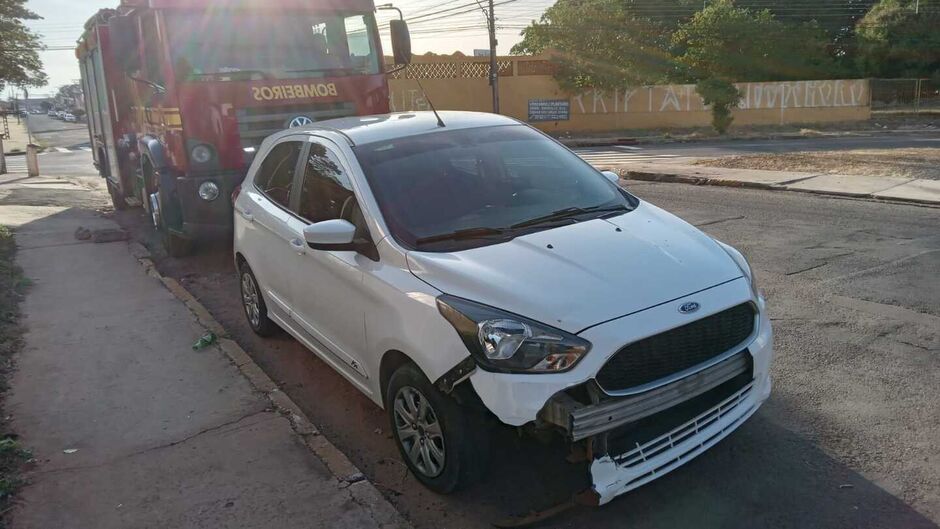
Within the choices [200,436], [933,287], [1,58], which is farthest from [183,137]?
[1,58]

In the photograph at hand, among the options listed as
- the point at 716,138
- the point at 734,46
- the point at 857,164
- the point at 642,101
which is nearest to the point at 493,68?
the point at 642,101

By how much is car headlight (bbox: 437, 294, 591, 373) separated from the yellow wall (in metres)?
31.0

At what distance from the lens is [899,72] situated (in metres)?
47.8

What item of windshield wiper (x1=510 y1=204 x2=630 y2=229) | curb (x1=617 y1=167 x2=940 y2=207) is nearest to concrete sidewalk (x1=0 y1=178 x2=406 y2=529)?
windshield wiper (x1=510 y1=204 x2=630 y2=229)

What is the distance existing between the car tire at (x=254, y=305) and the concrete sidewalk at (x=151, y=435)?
429 mm

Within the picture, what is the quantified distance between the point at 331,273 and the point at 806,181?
10.6 meters

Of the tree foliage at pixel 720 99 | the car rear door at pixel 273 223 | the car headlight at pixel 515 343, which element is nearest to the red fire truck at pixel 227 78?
the car rear door at pixel 273 223

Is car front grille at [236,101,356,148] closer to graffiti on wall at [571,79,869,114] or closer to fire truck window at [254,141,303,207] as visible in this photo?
fire truck window at [254,141,303,207]

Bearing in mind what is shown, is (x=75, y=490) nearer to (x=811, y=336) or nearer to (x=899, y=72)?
(x=811, y=336)

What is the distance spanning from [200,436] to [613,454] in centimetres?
246

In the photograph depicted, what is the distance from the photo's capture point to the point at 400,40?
8812 millimetres

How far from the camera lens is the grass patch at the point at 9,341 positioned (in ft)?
12.3

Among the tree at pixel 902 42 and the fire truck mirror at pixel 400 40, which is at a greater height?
the tree at pixel 902 42

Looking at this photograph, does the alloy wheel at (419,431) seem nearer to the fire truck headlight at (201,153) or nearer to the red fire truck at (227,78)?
the red fire truck at (227,78)
